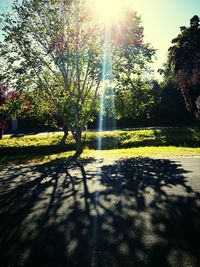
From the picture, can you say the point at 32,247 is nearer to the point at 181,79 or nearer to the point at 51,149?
the point at 51,149

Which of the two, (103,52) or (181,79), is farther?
(181,79)

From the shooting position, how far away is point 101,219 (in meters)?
6.48

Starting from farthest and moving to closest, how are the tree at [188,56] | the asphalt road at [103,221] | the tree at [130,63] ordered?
the tree at [188,56] < the tree at [130,63] < the asphalt road at [103,221]

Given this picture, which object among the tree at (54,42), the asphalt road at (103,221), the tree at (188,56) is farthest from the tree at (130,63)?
the tree at (188,56)

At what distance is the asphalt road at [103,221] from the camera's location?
190 inches

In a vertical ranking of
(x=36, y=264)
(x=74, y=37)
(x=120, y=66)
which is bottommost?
(x=36, y=264)

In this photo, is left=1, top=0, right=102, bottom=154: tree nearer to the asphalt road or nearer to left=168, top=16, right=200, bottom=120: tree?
the asphalt road

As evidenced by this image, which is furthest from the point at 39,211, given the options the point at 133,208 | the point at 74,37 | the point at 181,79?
the point at 181,79

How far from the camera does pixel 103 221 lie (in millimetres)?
6340

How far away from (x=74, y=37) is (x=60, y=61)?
2.04 meters

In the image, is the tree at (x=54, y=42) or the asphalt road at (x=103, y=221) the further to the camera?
the tree at (x=54, y=42)

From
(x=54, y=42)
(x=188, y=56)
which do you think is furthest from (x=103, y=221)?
(x=188, y=56)

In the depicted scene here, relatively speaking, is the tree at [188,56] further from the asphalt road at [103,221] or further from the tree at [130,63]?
the asphalt road at [103,221]

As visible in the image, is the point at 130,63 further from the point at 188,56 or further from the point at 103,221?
the point at 188,56
